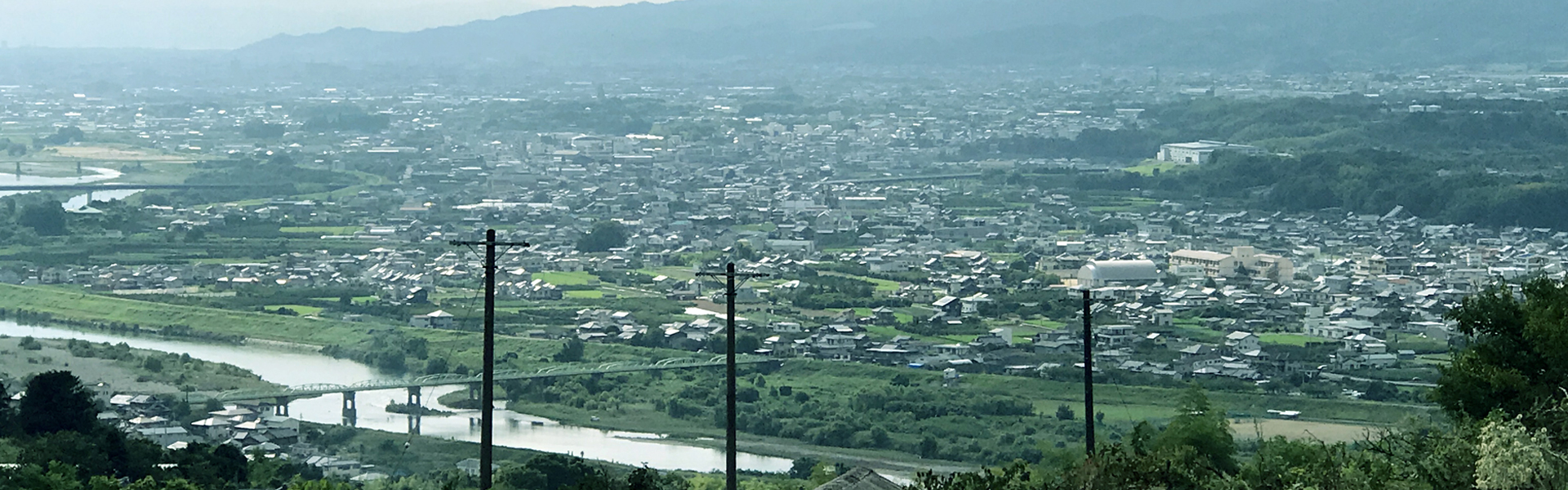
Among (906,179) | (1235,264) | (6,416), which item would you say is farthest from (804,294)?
(906,179)

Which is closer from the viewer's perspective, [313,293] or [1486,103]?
[313,293]

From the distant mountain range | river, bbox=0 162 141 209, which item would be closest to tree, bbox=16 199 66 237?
river, bbox=0 162 141 209

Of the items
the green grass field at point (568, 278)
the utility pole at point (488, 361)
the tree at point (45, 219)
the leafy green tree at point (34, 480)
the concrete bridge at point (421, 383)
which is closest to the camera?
the utility pole at point (488, 361)

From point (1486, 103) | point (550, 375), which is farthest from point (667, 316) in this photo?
point (1486, 103)

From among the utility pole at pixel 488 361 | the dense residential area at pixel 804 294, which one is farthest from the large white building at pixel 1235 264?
the utility pole at pixel 488 361

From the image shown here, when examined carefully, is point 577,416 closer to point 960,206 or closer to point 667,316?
point 667,316

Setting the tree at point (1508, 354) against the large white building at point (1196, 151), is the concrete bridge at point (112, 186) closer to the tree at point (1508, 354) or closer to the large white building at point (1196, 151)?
the large white building at point (1196, 151)
